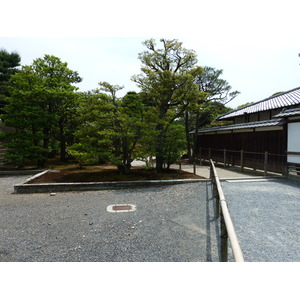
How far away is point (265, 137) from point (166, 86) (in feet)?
18.1

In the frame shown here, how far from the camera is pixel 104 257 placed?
8.51ft

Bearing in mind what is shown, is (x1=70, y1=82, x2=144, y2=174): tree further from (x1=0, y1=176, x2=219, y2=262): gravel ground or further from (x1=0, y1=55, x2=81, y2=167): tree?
(x1=0, y1=55, x2=81, y2=167): tree

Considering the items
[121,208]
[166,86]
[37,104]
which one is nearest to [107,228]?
[121,208]

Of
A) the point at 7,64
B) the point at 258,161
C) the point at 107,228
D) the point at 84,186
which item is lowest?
the point at 107,228

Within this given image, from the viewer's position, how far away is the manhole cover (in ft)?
14.8

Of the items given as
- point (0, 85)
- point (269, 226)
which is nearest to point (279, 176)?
point (269, 226)

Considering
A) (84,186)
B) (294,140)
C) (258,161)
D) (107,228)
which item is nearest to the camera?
(107,228)

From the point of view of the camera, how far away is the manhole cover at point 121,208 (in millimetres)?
4516

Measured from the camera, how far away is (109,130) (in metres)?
7.29

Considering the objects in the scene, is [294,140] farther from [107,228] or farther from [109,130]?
[107,228]

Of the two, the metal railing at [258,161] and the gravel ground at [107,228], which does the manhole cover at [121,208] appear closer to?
the gravel ground at [107,228]

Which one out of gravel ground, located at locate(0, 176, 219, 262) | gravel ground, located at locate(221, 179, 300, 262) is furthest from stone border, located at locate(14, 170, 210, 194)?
gravel ground, located at locate(221, 179, 300, 262)

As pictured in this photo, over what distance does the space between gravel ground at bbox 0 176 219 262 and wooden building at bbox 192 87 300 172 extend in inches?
191

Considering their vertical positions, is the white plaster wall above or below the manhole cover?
above
